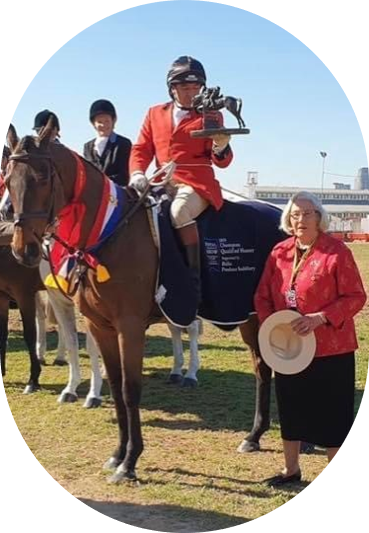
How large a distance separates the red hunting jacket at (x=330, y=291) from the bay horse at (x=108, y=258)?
956mm

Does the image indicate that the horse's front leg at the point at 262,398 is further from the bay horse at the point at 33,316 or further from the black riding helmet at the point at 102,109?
the black riding helmet at the point at 102,109

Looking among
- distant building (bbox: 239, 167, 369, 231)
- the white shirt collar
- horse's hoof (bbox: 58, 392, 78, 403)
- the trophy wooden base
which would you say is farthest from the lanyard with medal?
distant building (bbox: 239, 167, 369, 231)

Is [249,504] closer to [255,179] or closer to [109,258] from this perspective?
[109,258]

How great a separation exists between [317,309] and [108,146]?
107 inches

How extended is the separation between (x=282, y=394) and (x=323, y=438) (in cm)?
35

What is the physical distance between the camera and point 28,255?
3869 mm

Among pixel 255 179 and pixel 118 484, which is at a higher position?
pixel 255 179

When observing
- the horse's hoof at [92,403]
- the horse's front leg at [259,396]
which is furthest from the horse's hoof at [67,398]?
the horse's front leg at [259,396]

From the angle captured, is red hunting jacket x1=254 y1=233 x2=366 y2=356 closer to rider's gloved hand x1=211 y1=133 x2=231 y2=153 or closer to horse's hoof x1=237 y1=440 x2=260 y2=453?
rider's gloved hand x1=211 y1=133 x2=231 y2=153

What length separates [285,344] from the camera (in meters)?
4.00

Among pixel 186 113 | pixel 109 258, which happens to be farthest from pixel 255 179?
pixel 109 258

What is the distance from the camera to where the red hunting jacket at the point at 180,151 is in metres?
4.73

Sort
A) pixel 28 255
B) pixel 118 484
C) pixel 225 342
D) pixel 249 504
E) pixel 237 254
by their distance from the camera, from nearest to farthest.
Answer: pixel 28 255 → pixel 249 504 → pixel 118 484 → pixel 237 254 → pixel 225 342

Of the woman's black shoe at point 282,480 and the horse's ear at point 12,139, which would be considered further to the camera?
the woman's black shoe at point 282,480
